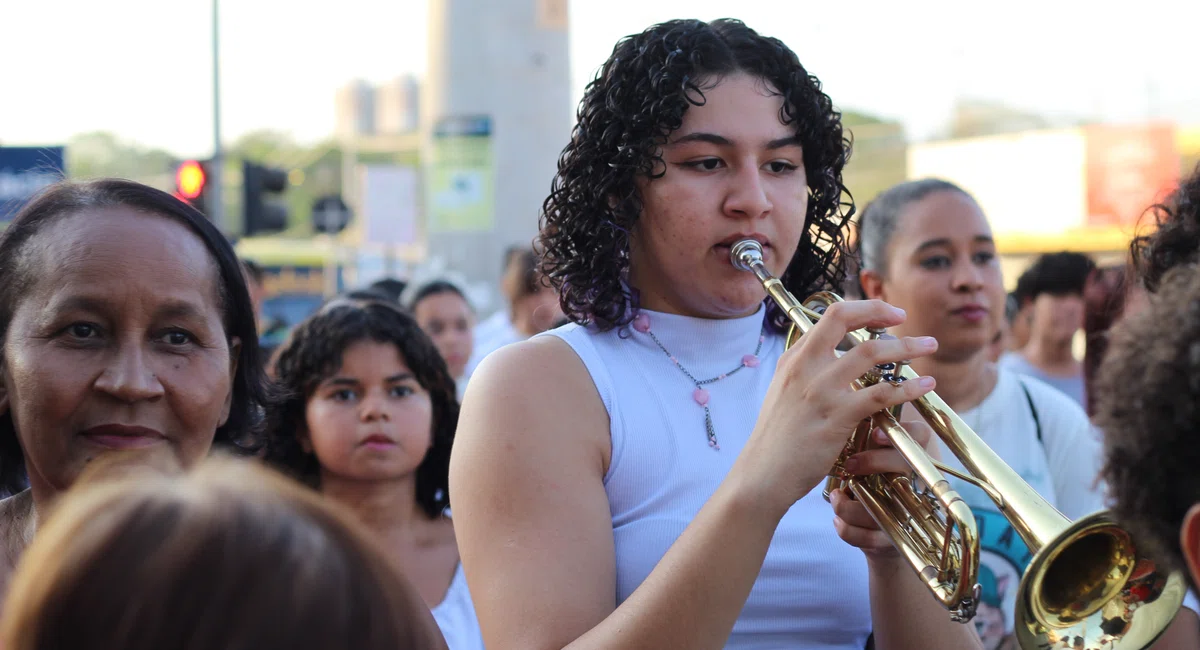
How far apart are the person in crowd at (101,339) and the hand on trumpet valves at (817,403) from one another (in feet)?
3.01

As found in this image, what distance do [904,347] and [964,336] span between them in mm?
1954

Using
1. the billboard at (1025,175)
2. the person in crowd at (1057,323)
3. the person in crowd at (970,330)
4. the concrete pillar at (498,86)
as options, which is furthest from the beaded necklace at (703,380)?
the billboard at (1025,175)

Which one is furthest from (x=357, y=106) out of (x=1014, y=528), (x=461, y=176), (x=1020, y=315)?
(x=1014, y=528)

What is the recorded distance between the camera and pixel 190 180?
10984 mm

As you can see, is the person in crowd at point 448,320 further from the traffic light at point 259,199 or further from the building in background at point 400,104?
the building in background at point 400,104

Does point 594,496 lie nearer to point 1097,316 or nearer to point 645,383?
point 645,383

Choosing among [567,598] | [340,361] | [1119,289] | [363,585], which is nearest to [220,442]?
[567,598]

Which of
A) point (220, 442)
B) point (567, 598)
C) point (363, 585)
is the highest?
point (363, 585)

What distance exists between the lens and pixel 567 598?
1914 mm

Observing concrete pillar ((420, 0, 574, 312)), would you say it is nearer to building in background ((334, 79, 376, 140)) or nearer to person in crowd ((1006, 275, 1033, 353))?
person in crowd ((1006, 275, 1033, 353))

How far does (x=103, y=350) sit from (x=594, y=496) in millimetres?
823

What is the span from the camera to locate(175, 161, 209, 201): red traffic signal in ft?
35.9

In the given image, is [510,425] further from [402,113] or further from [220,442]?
[402,113]

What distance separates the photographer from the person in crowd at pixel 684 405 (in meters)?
1.85
